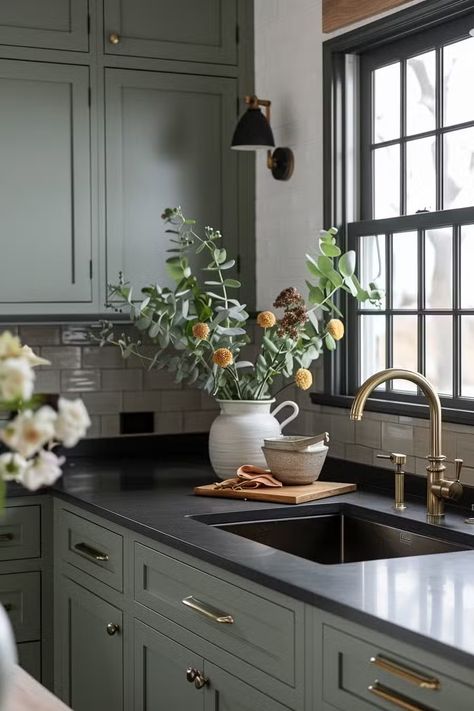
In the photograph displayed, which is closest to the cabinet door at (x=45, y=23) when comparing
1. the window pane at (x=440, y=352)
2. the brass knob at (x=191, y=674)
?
the window pane at (x=440, y=352)

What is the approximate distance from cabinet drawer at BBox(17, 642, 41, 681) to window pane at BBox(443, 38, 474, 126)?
2.08 meters

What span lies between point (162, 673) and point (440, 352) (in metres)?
1.24

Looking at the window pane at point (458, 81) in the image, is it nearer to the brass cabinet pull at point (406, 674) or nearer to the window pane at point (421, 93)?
the window pane at point (421, 93)

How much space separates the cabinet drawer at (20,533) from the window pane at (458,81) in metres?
1.76

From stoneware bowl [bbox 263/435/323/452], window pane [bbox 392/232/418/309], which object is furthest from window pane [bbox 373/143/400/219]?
stoneware bowl [bbox 263/435/323/452]

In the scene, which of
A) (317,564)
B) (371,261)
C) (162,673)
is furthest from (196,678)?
(371,261)

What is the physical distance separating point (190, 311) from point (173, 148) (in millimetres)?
709

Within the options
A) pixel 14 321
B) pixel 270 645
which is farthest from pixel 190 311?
pixel 270 645

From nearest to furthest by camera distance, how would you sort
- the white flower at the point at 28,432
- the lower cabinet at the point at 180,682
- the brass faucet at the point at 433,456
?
1. the white flower at the point at 28,432
2. the lower cabinet at the point at 180,682
3. the brass faucet at the point at 433,456

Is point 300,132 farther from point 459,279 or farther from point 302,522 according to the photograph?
point 302,522

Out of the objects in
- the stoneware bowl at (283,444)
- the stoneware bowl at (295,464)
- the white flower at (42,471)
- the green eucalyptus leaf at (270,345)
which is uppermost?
the green eucalyptus leaf at (270,345)

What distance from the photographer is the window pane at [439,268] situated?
3375mm

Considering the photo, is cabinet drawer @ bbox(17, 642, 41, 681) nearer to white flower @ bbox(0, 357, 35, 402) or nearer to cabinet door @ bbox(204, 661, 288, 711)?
cabinet door @ bbox(204, 661, 288, 711)

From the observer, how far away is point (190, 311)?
3799 millimetres
